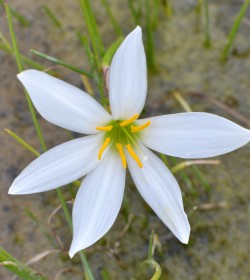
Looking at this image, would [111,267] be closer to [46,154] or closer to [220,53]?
[46,154]

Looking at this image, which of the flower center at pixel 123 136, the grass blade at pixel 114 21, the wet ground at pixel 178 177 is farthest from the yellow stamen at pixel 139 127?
the grass blade at pixel 114 21

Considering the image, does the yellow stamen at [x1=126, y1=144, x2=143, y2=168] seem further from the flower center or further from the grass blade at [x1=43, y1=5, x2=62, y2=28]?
the grass blade at [x1=43, y1=5, x2=62, y2=28]

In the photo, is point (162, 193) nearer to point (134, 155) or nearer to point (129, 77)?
point (134, 155)

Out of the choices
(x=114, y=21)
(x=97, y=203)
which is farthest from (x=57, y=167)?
(x=114, y=21)

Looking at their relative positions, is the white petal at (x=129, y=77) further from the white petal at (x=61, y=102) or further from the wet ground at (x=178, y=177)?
the wet ground at (x=178, y=177)

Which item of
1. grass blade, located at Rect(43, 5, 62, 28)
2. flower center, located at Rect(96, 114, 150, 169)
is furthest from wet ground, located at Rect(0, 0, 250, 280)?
flower center, located at Rect(96, 114, 150, 169)

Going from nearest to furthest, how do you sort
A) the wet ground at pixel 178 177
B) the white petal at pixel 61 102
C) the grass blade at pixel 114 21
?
1. the white petal at pixel 61 102
2. the wet ground at pixel 178 177
3. the grass blade at pixel 114 21

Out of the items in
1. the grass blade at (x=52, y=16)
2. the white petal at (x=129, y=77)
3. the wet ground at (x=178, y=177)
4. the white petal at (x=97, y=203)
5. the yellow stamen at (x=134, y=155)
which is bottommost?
the wet ground at (x=178, y=177)
